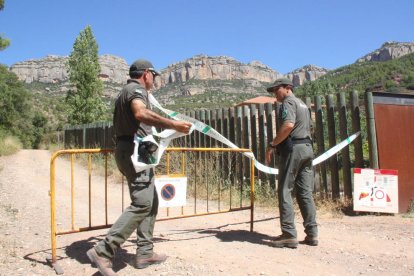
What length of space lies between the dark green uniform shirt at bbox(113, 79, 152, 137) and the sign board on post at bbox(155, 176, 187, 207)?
44.7 inches

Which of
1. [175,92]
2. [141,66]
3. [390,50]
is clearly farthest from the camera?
[175,92]

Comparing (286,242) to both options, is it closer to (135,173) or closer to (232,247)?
(232,247)

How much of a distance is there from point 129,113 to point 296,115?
6.93ft

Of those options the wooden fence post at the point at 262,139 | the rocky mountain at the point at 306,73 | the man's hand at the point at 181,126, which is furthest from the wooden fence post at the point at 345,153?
the rocky mountain at the point at 306,73

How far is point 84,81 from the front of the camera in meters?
26.6

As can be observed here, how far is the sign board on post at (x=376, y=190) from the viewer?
22.3 feet

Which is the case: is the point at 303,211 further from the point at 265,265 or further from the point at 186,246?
the point at 186,246

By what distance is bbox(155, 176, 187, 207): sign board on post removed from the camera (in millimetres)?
5016

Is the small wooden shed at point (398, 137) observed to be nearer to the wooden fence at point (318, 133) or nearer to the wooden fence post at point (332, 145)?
the wooden fence at point (318, 133)

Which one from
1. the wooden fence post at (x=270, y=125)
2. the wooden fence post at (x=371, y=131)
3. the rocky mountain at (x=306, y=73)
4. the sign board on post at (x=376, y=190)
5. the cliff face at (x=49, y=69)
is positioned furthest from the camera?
the rocky mountain at (x=306, y=73)

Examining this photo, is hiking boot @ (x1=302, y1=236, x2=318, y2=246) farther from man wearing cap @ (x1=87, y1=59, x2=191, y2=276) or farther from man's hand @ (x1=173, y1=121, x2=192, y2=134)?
man's hand @ (x1=173, y1=121, x2=192, y2=134)

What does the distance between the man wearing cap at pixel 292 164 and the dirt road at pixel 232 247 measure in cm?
25

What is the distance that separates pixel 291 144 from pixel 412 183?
11.3 ft

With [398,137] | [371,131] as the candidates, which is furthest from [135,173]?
[398,137]
